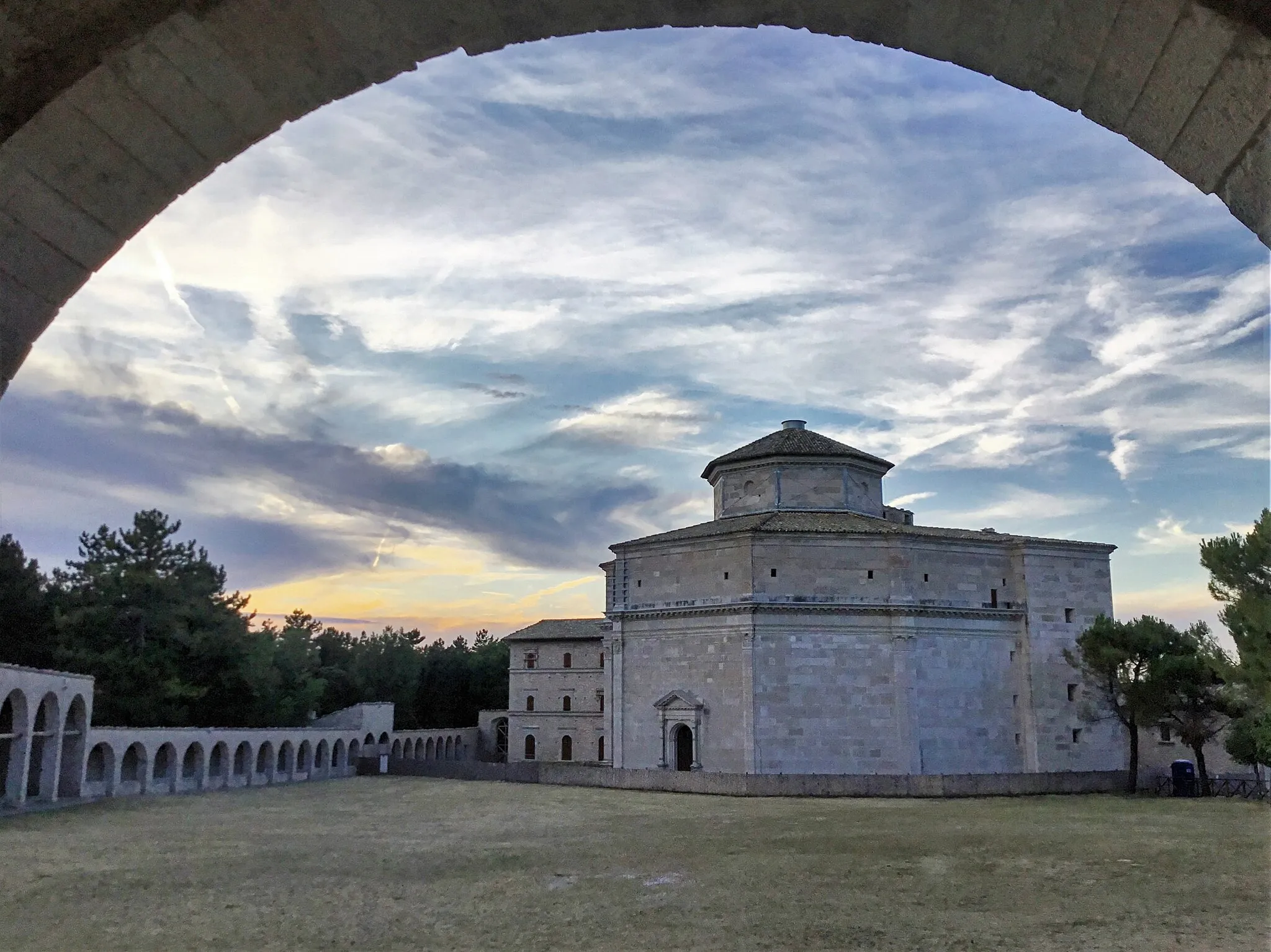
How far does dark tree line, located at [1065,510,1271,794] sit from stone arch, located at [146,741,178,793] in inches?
1086

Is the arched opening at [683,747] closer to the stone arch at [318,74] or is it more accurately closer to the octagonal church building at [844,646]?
the octagonal church building at [844,646]

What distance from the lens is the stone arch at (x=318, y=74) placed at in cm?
247

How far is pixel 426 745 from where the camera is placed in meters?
49.5

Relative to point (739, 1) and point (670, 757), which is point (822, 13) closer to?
point (739, 1)

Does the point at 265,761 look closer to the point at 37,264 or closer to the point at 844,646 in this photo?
the point at 844,646

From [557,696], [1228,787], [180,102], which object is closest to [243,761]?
[557,696]

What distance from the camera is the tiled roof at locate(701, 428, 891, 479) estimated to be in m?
33.8

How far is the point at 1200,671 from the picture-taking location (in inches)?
1058

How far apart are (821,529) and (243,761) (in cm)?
2117

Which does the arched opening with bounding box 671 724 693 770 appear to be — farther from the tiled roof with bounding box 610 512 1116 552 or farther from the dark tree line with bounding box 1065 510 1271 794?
the dark tree line with bounding box 1065 510 1271 794

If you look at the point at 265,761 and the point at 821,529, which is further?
the point at 265,761

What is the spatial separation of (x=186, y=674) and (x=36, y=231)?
122 ft

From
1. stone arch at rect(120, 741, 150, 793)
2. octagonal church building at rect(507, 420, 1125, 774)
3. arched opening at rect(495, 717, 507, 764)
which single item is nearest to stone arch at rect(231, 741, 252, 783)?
stone arch at rect(120, 741, 150, 793)

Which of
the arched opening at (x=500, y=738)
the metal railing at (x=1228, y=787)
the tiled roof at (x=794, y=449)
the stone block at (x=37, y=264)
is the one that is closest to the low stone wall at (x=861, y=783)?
the metal railing at (x=1228, y=787)
